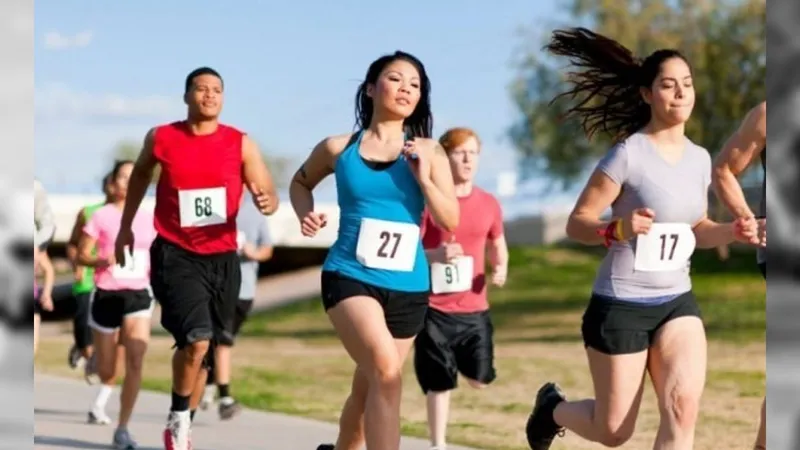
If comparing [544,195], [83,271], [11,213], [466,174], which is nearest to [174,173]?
[466,174]

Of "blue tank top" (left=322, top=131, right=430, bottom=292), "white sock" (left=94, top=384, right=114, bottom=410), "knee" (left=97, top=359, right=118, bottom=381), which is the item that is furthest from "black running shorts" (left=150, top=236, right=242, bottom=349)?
"white sock" (left=94, top=384, right=114, bottom=410)

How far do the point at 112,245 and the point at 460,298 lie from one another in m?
2.82

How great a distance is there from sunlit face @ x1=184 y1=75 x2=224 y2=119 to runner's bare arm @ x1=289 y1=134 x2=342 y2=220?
1.45 m

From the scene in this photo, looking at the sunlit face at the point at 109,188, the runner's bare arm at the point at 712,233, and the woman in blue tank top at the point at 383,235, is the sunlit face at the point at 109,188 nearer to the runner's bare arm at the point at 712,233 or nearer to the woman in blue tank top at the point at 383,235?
the woman in blue tank top at the point at 383,235

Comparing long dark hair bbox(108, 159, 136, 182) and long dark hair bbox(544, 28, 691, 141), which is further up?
long dark hair bbox(544, 28, 691, 141)

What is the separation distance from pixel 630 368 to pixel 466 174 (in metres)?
2.94

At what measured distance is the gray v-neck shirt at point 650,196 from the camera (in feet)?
18.1

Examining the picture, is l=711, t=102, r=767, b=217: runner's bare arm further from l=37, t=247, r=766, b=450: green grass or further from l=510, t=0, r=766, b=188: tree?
l=510, t=0, r=766, b=188: tree

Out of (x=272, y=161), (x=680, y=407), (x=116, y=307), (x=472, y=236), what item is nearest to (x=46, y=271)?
(x=116, y=307)

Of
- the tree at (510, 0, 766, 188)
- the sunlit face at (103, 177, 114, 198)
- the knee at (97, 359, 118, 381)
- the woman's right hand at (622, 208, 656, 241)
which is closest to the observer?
the woman's right hand at (622, 208, 656, 241)

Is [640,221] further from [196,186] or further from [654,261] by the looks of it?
[196,186]

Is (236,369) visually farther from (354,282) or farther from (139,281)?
(354,282)

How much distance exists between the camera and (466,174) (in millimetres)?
8391

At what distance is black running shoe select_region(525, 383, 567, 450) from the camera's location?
676 centimetres
